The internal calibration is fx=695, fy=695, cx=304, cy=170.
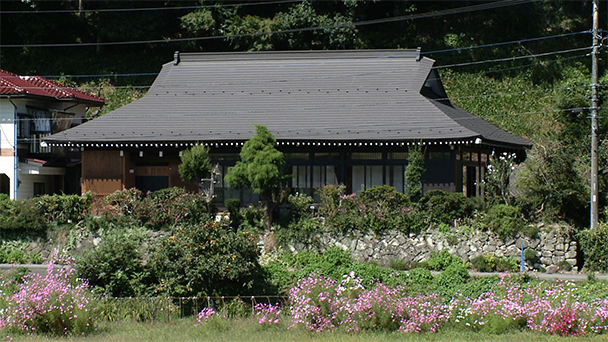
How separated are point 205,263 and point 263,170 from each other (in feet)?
21.4

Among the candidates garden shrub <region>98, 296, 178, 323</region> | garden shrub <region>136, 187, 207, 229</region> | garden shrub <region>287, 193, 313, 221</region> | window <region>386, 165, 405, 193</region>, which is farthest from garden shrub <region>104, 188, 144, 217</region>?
window <region>386, 165, 405, 193</region>

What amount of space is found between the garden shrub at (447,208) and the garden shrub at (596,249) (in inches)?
157

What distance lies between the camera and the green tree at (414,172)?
85.0ft

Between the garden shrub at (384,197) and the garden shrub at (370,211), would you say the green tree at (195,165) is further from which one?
the garden shrub at (384,197)

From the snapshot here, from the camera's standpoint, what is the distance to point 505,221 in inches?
926

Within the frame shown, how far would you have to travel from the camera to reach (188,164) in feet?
83.6

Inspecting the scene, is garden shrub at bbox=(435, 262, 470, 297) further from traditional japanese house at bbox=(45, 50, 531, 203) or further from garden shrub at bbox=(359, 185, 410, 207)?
traditional japanese house at bbox=(45, 50, 531, 203)

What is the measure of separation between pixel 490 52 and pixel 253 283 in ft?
102

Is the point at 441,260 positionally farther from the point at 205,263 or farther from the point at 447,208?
the point at 205,263

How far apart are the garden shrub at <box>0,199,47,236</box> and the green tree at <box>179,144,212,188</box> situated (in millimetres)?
5455

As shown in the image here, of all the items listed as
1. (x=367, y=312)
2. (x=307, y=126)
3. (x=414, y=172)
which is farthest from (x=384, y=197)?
(x=367, y=312)

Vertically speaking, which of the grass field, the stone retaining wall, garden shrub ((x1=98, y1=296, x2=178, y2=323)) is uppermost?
the stone retaining wall

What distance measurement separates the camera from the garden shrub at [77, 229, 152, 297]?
18219 millimetres

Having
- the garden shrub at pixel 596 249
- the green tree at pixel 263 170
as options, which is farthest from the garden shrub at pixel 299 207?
the garden shrub at pixel 596 249
